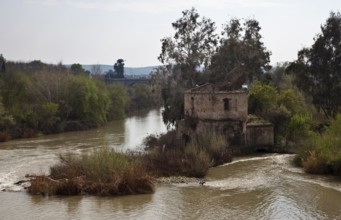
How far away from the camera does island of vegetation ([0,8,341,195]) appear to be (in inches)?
952

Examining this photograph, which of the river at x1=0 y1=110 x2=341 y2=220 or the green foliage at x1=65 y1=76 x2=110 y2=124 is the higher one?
the green foliage at x1=65 y1=76 x2=110 y2=124

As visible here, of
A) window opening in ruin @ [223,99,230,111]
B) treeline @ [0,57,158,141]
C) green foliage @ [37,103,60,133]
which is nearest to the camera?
window opening in ruin @ [223,99,230,111]

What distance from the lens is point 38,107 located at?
5612 centimetres

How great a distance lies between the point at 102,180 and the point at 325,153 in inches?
506

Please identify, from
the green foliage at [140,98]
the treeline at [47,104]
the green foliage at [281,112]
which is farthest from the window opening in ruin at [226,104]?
the green foliage at [140,98]

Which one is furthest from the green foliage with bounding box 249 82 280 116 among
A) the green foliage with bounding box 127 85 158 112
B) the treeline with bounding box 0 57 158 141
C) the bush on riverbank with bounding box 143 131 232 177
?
the green foliage with bounding box 127 85 158 112

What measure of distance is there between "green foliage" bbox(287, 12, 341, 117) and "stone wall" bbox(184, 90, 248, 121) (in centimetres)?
834

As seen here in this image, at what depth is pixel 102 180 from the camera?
23.5 metres

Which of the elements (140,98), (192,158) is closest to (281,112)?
(192,158)

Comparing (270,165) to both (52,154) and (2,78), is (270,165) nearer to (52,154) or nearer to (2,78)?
(52,154)

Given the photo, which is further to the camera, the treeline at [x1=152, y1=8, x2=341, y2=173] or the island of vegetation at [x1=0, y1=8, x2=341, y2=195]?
the treeline at [x1=152, y1=8, x2=341, y2=173]

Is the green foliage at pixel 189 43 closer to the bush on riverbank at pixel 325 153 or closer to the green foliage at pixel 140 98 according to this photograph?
the bush on riverbank at pixel 325 153

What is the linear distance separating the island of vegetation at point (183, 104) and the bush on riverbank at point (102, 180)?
0.05 meters

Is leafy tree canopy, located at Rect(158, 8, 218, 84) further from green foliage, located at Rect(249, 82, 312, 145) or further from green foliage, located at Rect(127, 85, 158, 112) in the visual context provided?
green foliage, located at Rect(127, 85, 158, 112)
